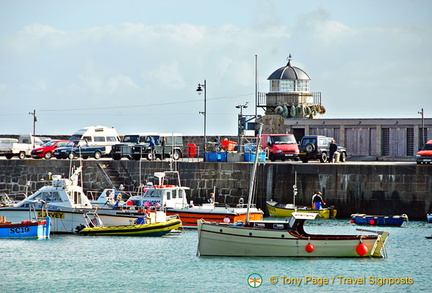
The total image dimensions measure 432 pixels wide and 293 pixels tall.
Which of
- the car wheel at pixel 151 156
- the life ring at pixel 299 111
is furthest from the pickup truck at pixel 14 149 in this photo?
the life ring at pixel 299 111

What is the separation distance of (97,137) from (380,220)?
19.1 meters

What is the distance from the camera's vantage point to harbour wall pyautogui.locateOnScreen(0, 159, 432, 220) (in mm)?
42000

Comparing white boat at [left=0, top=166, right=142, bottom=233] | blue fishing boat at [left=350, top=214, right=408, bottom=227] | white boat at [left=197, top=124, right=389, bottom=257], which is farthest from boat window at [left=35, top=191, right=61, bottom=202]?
blue fishing boat at [left=350, top=214, right=408, bottom=227]

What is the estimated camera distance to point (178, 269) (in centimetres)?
3030

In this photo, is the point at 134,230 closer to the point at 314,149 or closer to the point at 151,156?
the point at 314,149

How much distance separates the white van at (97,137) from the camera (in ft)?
173

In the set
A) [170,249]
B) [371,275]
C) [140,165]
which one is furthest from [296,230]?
[140,165]

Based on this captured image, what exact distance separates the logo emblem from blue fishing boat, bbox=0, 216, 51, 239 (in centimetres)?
982

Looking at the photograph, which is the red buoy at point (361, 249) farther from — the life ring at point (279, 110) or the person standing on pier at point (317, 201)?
the life ring at point (279, 110)

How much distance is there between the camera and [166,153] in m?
50.7

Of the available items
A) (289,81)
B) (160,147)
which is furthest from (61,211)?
(289,81)

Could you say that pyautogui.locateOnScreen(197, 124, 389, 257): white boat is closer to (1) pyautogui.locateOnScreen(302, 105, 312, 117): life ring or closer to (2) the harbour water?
(2) the harbour water

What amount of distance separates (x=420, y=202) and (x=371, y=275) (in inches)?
510

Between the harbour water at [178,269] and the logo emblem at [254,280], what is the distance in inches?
1.3
